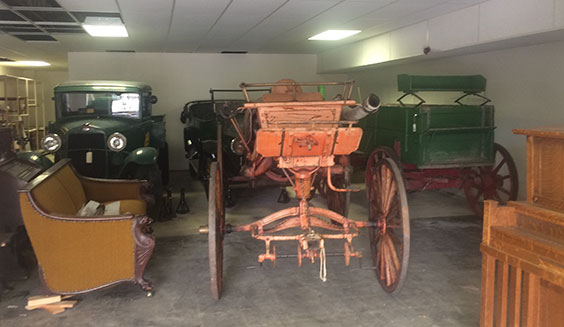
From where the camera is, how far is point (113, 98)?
7191 millimetres

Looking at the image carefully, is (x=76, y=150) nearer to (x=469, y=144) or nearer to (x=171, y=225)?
(x=171, y=225)

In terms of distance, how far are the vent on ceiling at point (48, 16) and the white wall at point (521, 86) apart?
5512 mm

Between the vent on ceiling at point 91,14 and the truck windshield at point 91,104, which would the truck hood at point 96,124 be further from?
the vent on ceiling at point 91,14

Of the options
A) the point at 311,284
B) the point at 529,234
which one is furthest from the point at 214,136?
the point at 529,234

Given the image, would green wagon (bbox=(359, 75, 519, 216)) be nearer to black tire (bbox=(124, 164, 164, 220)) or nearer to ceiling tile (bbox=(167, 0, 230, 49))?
ceiling tile (bbox=(167, 0, 230, 49))

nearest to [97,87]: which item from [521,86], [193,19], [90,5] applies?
[90,5]

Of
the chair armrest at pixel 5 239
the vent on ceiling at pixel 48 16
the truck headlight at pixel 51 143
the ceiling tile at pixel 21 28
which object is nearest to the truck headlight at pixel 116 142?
the truck headlight at pixel 51 143

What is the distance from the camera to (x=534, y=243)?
234cm

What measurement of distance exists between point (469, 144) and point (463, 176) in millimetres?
496

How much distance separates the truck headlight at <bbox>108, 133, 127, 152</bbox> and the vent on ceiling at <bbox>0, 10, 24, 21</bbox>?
1917 millimetres

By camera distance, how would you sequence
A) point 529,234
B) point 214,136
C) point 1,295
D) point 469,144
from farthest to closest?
1. point 214,136
2. point 469,144
3. point 1,295
4. point 529,234

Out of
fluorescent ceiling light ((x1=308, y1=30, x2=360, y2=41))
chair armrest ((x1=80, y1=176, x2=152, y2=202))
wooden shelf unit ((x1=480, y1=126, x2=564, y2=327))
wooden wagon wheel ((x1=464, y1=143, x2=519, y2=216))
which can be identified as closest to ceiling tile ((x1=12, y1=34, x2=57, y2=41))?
chair armrest ((x1=80, y1=176, x2=152, y2=202))

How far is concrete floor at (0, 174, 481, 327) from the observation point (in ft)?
11.7

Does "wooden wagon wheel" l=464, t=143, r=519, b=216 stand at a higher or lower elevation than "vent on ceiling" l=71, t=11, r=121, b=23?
lower
